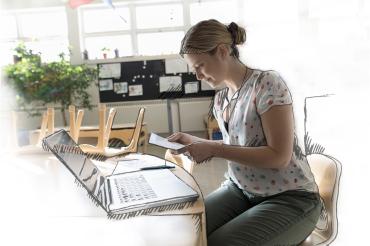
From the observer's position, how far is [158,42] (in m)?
4.93

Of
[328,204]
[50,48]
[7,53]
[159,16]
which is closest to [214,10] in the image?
[159,16]

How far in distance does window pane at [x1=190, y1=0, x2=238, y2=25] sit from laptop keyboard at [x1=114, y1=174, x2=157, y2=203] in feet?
12.9

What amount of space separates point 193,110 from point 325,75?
2.45 metres

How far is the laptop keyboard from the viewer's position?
83 centimetres

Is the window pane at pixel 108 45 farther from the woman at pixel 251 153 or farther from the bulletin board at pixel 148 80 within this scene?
the woman at pixel 251 153

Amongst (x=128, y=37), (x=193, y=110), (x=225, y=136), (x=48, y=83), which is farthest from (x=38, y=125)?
(x=225, y=136)

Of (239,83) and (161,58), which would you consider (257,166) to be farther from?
(161,58)

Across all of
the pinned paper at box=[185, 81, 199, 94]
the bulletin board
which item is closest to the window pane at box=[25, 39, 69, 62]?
the bulletin board

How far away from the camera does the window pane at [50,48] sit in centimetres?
450

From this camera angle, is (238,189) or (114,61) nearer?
(238,189)

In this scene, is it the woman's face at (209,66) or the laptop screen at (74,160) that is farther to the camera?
the woman's face at (209,66)

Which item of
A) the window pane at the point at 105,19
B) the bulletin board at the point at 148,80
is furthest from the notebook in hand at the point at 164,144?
the window pane at the point at 105,19

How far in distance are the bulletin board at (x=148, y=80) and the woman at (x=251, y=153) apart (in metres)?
3.57

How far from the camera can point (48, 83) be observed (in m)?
4.21
